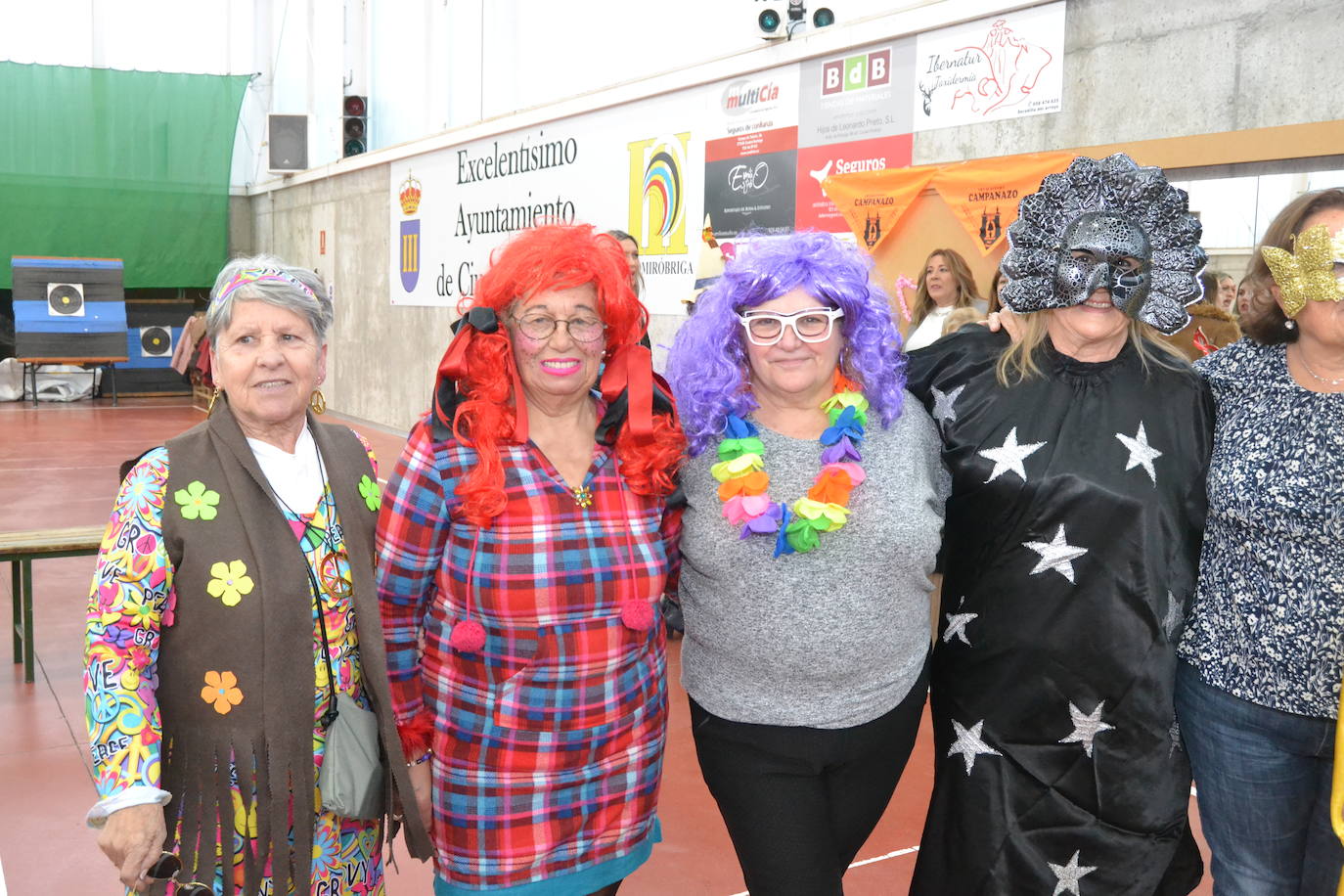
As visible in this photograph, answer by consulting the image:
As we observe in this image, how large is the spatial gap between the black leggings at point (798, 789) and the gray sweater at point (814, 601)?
34 mm

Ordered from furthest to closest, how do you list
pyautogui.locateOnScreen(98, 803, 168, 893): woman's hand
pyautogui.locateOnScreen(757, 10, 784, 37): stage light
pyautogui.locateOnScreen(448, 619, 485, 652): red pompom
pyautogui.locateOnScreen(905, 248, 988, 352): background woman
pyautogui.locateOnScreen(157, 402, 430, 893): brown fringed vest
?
pyautogui.locateOnScreen(757, 10, 784, 37): stage light, pyautogui.locateOnScreen(905, 248, 988, 352): background woman, pyautogui.locateOnScreen(448, 619, 485, 652): red pompom, pyautogui.locateOnScreen(157, 402, 430, 893): brown fringed vest, pyautogui.locateOnScreen(98, 803, 168, 893): woman's hand

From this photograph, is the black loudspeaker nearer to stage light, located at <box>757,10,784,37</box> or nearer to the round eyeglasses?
stage light, located at <box>757,10,784,37</box>

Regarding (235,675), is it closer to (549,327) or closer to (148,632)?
(148,632)

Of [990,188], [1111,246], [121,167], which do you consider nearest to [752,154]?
[990,188]

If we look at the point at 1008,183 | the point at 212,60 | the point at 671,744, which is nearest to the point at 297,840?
the point at 671,744

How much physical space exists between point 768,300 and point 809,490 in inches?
14.9

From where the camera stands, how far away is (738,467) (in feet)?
6.88

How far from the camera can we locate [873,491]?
2.11m

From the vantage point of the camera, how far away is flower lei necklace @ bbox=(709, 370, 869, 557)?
2.03m

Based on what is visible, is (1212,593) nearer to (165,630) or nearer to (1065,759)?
(1065,759)

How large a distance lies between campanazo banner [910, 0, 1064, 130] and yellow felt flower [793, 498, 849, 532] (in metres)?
4.54

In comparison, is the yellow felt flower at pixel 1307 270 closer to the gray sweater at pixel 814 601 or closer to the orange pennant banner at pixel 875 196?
the gray sweater at pixel 814 601

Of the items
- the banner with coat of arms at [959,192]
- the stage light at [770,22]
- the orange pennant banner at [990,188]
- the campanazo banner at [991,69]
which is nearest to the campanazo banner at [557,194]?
the stage light at [770,22]

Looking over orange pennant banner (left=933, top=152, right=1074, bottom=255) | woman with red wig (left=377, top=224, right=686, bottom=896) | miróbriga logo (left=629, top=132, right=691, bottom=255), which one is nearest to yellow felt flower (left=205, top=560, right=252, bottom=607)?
woman with red wig (left=377, top=224, right=686, bottom=896)
